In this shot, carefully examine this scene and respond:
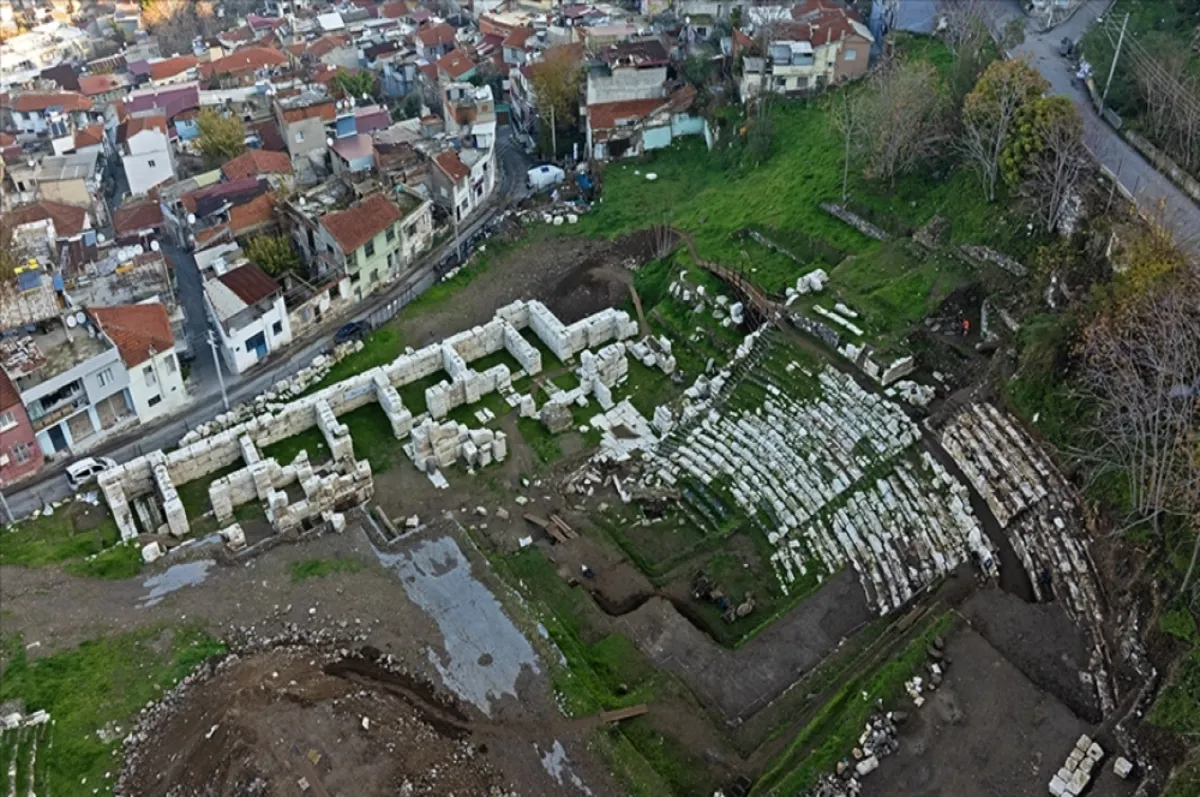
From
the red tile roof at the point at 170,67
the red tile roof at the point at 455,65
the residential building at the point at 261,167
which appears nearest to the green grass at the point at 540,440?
the residential building at the point at 261,167

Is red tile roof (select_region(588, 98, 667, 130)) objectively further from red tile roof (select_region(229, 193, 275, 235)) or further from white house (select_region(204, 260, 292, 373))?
white house (select_region(204, 260, 292, 373))

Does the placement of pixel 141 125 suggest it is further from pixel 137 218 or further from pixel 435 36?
pixel 435 36

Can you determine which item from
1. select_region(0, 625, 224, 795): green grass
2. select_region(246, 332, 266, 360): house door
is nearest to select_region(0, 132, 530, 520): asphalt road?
select_region(246, 332, 266, 360): house door

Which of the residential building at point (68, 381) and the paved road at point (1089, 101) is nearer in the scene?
the paved road at point (1089, 101)

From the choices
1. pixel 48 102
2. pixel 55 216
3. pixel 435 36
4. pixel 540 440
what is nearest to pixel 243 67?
pixel 48 102

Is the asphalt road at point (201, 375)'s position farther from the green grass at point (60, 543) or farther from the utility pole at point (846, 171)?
the utility pole at point (846, 171)

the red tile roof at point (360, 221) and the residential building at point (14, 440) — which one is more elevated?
the red tile roof at point (360, 221)

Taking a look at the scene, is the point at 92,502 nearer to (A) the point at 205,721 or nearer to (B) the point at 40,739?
(B) the point at 40,739
